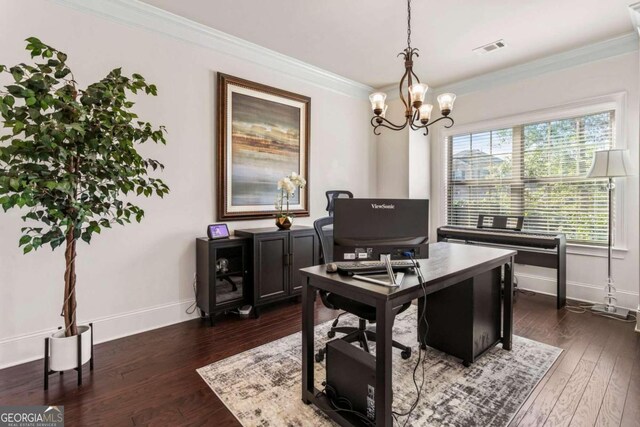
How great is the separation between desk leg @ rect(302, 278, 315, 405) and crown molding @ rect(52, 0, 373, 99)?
2746 millimetres

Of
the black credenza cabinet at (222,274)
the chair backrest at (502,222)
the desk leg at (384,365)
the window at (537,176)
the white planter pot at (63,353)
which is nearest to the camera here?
the desk leg at (384,365)

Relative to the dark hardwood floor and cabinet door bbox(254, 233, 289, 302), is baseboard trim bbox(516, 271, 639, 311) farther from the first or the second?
cabinet door bbox(254, 233, 289, 302)

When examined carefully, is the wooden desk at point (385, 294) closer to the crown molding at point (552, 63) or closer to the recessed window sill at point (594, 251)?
the recessed window sill at point (594, 251)

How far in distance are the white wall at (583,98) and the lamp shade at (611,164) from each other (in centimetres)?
30

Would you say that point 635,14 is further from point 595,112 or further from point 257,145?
point 257,145

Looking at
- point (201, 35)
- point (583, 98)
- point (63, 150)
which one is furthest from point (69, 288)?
point (583, 98)

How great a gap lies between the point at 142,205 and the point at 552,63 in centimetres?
476

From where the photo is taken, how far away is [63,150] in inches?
71.4

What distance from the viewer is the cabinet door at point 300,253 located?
3502 mm

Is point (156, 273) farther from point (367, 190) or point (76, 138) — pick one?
point (367, 190)

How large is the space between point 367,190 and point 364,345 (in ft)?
9.89

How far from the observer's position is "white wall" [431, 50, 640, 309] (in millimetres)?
3297

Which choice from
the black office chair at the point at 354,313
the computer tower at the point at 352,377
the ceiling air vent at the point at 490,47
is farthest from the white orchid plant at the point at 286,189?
the ceiling air vent at the point at 490,47

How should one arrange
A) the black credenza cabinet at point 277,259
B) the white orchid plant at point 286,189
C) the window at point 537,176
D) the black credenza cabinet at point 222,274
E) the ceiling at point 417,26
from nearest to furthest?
the ceiling at point 417,26
the black credenza cabinet at point 222,274
the black credenza cabinet at point 277,259
the white orchid plant at point 286,189
the window at point 537,176
